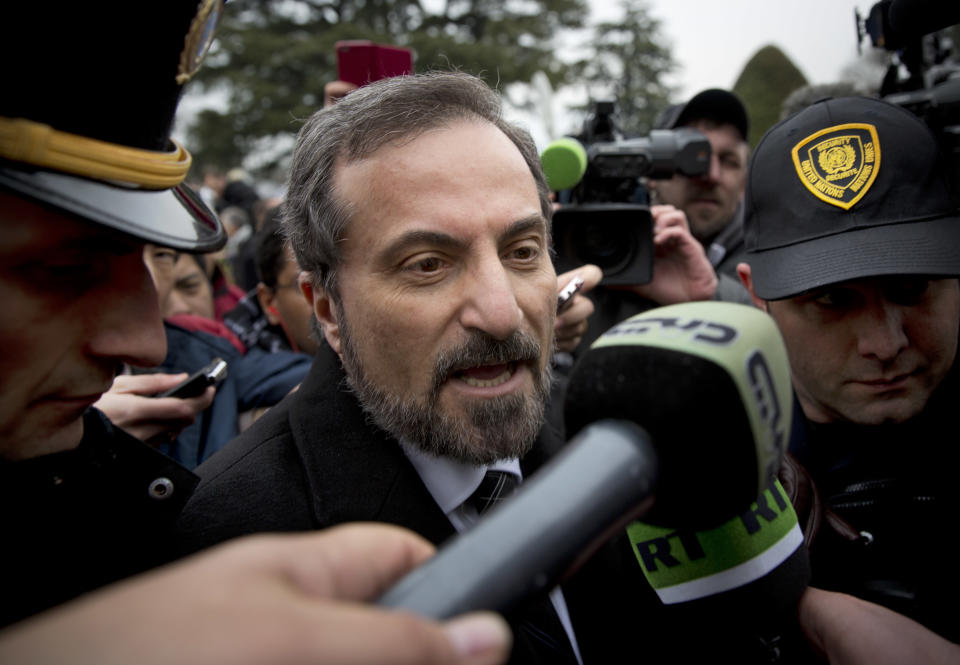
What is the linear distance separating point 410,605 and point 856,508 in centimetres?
145

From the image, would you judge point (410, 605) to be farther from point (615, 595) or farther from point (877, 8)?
point (877, 8)

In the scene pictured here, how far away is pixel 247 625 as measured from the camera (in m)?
0.41

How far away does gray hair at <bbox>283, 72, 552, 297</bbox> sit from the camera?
1.52 meters

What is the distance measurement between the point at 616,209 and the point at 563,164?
37 cm

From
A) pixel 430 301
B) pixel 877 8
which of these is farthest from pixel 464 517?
pixel 877 8

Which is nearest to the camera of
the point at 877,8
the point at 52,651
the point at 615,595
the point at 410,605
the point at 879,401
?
the point at 52,651

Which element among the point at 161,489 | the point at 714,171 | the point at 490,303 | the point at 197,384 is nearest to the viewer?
the point at 161,489

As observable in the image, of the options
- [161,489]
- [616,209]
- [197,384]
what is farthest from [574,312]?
[161,489]

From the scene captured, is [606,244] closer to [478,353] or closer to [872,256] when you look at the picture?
[872,256]

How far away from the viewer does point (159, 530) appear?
4.14 feet

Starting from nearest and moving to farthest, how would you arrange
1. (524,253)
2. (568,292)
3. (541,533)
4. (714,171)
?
(541,533), (524,253), (568,292), (714,171)

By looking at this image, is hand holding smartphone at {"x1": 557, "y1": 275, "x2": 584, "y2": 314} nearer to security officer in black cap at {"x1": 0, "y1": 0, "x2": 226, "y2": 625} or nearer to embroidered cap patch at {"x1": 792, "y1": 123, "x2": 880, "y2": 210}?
embroidered cap patch at {"x1": 792, "y1": 123, "x2": 880, "y2": 210}

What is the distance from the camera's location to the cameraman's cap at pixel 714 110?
3.75 metres

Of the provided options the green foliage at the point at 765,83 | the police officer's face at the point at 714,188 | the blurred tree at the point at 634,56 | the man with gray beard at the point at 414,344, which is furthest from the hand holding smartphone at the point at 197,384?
the blurred tree at the point at 634,56
